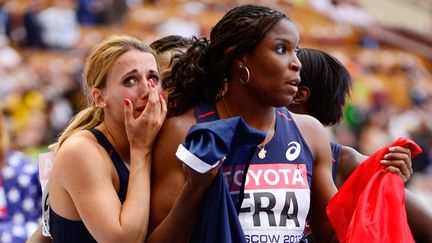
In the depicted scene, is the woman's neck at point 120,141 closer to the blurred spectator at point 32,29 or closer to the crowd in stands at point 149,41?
the crowd in stands at point 149,41

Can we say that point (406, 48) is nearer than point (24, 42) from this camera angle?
No

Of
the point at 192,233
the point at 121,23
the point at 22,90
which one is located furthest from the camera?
the point at 121,23

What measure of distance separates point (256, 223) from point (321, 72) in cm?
102

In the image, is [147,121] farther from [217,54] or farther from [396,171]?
[396,171]

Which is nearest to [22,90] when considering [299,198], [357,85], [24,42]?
[24,42]

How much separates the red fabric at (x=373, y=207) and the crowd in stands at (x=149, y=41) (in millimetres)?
6485

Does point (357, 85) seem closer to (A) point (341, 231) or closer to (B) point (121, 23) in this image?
(B) point (121, 23)

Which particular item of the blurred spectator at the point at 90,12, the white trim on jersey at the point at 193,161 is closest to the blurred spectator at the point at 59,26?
the blurred spectator at the point at 90,12

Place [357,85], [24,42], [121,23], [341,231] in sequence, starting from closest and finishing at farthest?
[341,231]
[24,42]
[121,23]
[357,85]

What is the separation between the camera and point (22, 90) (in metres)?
11.5

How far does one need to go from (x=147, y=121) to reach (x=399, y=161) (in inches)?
36.7

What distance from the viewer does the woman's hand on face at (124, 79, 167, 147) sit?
347 cm

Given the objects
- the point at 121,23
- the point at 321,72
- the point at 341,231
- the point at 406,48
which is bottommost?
the point at 406,48

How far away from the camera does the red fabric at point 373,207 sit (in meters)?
3.61
